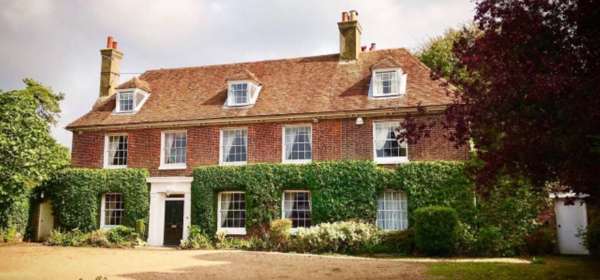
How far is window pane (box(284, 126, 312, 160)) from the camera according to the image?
21344 millimetres

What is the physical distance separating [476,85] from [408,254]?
420 inches

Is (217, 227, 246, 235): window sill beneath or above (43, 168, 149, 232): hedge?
beneath

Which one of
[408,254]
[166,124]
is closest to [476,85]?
[408,254]

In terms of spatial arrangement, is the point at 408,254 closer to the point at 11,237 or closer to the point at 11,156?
the point at 11,156

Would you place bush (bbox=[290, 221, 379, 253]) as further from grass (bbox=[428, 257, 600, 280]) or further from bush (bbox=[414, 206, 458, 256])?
grass (bbox=[428, 257, 600, 280])

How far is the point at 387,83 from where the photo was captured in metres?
21.2

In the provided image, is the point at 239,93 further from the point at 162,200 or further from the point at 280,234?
the point at 280,234

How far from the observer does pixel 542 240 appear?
17.9m

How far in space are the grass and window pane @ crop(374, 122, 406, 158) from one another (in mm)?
6627

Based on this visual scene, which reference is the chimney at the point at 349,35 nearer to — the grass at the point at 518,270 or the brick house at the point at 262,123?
the brick house at the point at 262,123

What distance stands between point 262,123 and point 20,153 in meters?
10.5

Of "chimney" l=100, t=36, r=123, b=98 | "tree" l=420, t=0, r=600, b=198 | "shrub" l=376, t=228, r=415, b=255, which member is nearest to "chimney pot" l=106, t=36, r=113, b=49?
"chimney" l=100, t=36, r=123, b=98

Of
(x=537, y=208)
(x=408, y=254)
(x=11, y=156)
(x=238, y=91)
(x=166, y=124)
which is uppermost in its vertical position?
(x=238, y=91)

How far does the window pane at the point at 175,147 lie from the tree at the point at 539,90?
16.5 meters
